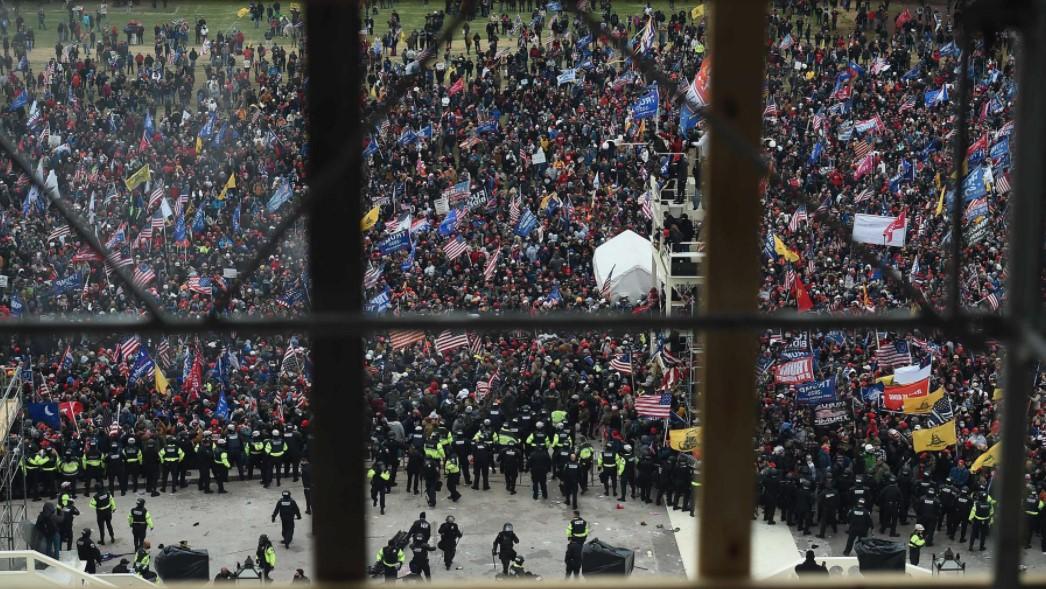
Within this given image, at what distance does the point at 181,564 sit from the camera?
18844 mm

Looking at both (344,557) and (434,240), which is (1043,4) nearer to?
(344,557)

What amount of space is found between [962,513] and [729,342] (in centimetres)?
1824

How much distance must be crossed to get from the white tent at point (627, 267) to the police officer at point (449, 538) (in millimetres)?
9626

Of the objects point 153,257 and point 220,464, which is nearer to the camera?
point 220,464

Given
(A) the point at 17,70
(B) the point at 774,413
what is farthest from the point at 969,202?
(A) the point at 17,70

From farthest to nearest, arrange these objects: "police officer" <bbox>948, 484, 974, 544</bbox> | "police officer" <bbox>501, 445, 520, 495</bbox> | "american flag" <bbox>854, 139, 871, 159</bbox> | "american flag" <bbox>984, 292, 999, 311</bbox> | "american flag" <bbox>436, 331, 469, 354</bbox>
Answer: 1. "american flag" <bbox>854, 139, 871, 159</bbox>
2. "american flag" <bbox>984, 292, 999, 311</bbox>
3. "american flag" <bbox>436, 331, 469, 354</bbox>
4. "police officer" <bbox>501, 445, 520, 495</bbox>
5. "police officer" <bbox>948, 484, 974, 544</bbox>

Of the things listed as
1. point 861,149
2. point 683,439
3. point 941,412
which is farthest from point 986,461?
point 861,149

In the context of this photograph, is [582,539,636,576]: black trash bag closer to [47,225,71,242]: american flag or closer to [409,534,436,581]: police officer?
[409,534,436,581]: police officer

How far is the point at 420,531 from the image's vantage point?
20.1 m

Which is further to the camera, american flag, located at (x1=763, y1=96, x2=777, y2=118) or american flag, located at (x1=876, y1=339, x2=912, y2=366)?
american flag, located at (x1=763, y1=96, x2=777, y2=118)

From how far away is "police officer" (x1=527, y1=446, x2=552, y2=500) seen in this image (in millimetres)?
22781

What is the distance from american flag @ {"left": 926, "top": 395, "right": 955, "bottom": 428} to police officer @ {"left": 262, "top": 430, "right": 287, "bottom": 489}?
10637 mm

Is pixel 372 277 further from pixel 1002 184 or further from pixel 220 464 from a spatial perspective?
pixel 1002 184

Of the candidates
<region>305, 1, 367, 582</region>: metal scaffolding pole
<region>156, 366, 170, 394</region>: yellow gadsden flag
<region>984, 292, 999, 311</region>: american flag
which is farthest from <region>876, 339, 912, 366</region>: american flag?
<region>305, 1, 367, 582</region>: metal scaffolding pole
